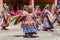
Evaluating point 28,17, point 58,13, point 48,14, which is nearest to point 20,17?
point 28,17

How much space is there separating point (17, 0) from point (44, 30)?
16.9m

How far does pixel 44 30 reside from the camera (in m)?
17.8

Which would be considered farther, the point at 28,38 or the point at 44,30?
the point at 44,30

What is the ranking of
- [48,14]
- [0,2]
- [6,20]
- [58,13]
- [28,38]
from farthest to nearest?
[0,2] < [58,13] < [6,20] < [48,14] < [28,38]

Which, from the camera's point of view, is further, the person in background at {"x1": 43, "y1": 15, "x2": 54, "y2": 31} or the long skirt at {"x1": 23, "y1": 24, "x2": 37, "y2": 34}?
the person in background at {"x1": 43, "y1": 15, "x2": 54, "y2": 31}

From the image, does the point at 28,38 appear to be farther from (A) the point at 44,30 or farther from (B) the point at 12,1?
(B) the point at 12,1

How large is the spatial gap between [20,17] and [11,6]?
18241 millimetres

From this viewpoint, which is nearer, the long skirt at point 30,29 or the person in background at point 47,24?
the long skirt at point 30,29

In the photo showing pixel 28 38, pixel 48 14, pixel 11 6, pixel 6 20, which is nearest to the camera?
pixel 28 38

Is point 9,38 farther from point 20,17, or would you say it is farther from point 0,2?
point 0,2

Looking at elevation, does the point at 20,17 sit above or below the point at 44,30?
above

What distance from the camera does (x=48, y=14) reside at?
56.2 feet

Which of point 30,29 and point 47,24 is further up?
point 30,29

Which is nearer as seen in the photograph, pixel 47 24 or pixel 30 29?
pixel 30 29
